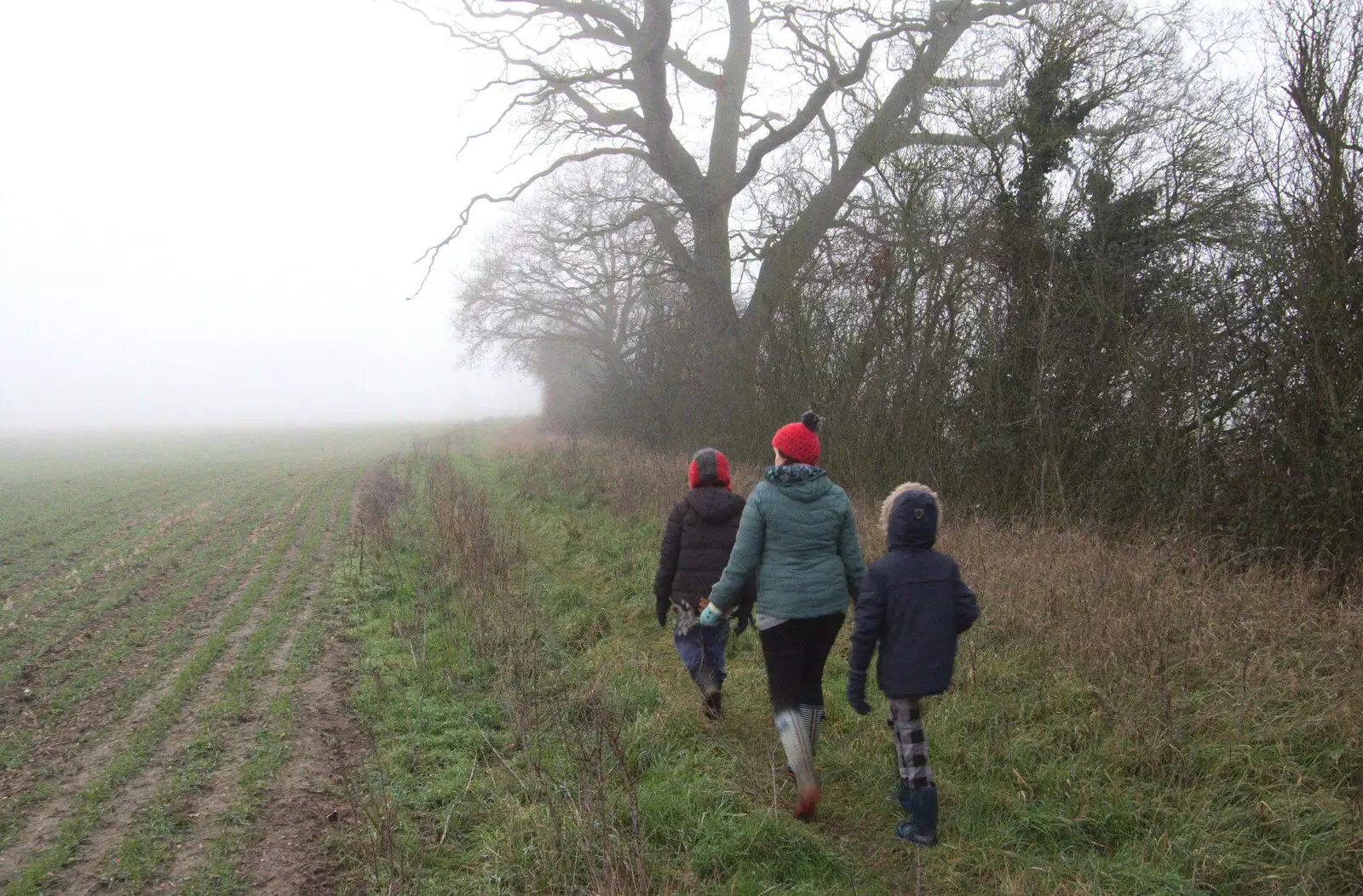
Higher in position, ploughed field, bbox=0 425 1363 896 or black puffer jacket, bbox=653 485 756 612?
black puffer jacket, bbox=653 485 756 612

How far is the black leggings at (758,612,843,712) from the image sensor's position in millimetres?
3906

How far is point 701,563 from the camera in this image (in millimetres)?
4957

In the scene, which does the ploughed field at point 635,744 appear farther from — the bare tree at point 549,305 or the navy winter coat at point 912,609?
the bare tree at point 549,305

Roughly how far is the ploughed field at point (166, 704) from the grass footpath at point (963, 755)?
46cm

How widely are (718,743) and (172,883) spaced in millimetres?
2755

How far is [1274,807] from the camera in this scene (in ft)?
11.2

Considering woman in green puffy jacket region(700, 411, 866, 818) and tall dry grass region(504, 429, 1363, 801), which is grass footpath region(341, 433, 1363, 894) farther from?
woman in green puffy jacket region(700, 411, 866, 818)

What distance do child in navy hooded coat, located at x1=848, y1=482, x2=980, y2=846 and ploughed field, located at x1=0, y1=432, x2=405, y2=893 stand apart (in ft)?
8.80

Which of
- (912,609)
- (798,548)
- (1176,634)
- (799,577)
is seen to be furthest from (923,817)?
(1176,634)

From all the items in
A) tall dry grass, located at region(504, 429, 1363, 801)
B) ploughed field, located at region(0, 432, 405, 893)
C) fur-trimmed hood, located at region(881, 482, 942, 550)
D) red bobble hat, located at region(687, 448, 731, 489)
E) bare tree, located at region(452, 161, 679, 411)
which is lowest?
ploughed field, located at region(0, 432, 405, 893)

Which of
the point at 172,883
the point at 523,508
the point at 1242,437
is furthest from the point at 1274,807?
the point at 523,508

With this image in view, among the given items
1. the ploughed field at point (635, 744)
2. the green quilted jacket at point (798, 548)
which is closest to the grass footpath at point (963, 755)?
the ploughed field at point (635, 744)

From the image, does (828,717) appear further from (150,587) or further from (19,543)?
(19,543)

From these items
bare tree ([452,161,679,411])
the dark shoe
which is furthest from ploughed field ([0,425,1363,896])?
bare tree ([452,161,679,411])
